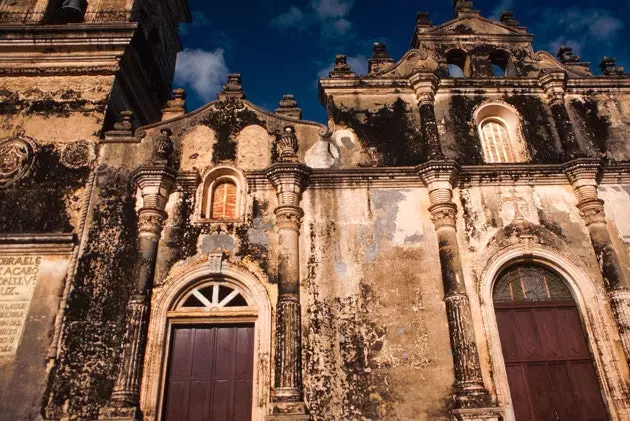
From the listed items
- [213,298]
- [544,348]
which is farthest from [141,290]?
[544,348]

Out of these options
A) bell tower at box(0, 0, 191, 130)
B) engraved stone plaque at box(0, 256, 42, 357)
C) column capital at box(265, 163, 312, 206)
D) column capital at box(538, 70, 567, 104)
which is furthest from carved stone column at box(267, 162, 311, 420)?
column capital at box(538, 70, 567, 104)

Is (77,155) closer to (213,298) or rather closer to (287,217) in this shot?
(213,298)

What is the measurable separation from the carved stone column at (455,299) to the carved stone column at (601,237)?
8.12 feet

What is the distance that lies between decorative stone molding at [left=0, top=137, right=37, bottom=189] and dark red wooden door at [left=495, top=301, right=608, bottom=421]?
9690 mm

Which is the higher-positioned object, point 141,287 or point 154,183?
point 154,183

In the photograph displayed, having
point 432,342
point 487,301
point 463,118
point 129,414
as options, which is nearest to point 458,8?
Answer: point 463,118

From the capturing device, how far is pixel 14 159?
1023 centimetres

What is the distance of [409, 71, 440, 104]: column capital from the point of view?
11.0 meters

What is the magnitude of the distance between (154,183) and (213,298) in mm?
2495

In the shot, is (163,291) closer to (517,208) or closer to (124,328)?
(124,328)

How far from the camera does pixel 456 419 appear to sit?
803 cm

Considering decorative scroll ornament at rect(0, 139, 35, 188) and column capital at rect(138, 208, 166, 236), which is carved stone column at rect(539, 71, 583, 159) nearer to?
column capital at rect(138, 208, 166, 236)

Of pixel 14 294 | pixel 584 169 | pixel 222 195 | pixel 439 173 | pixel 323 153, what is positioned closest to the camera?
pixel 14 294

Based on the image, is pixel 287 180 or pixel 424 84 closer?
pixel 287 180
